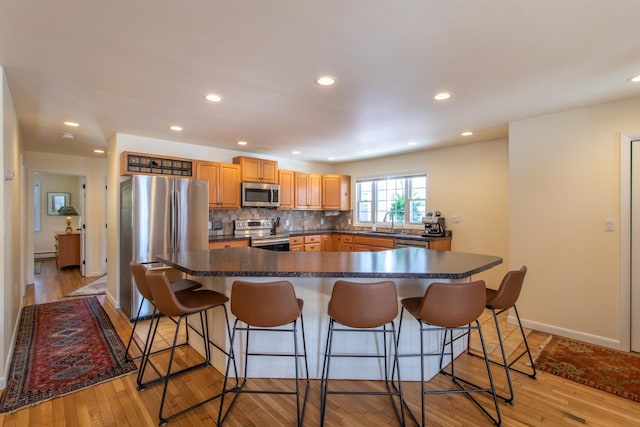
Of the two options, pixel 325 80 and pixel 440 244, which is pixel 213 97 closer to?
pixel 325 80

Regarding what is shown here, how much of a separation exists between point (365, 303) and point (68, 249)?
306 inches

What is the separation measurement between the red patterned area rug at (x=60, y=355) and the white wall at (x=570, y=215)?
13.8ft

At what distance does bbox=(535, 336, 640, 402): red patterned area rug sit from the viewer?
230 cm

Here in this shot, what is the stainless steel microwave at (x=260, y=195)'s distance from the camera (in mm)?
5023

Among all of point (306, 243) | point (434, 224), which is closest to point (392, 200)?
point (434, 224)

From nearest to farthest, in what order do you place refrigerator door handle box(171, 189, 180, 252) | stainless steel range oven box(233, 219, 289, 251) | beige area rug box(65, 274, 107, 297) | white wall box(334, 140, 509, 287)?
refrigerator door handle box(171, 189, 180, 252) → white wall box(334, 140, 509, 287) → beige area rug box(65, 274, 107, 297) → stainless steel range oven box(233, 219, 289, 251)

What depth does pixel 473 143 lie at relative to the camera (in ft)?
15.2

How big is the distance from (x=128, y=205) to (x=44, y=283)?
11.3 feet

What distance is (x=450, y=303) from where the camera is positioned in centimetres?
185

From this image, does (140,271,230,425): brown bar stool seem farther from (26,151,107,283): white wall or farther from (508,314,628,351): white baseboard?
(26,151,107,283): white wall

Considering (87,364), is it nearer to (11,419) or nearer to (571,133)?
(11,419)

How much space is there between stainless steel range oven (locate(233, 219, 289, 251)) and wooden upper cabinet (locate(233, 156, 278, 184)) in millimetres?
780

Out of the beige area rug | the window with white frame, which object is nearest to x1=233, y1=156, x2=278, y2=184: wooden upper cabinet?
the window with white frame

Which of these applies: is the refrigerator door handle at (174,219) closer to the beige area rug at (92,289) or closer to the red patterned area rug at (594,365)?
the beige area rug at (92,289)
